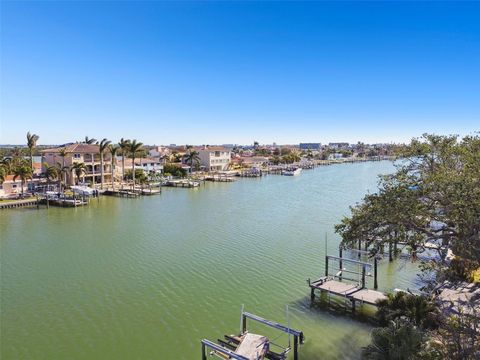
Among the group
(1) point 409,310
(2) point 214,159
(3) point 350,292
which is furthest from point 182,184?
(1) point 409,310

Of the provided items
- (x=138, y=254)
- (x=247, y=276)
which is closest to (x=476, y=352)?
(x=247, y=276)

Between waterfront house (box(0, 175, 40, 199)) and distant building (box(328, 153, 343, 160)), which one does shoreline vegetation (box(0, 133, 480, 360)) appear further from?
distant building (box(328, 153, 343, 160))

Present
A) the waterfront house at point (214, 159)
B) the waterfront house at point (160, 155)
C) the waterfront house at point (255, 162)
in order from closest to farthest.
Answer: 1. the waterfront house at point (214, 159)
2. the waterfront house at point (160, 155)
3. the waterfront house at point (255, 162)

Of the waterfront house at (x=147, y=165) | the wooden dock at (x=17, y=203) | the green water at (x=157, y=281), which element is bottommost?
the green water at (x=157, y=281)

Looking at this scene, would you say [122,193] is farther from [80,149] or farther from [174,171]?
[174,171]

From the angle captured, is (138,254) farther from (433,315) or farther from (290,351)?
(433,315)

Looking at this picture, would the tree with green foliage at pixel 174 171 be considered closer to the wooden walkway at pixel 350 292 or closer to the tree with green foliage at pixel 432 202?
the wooden walkway at pixel 350 292

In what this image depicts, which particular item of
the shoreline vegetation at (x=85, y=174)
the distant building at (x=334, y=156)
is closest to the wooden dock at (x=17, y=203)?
the shoreline vegetation at (x=85, y=174)
